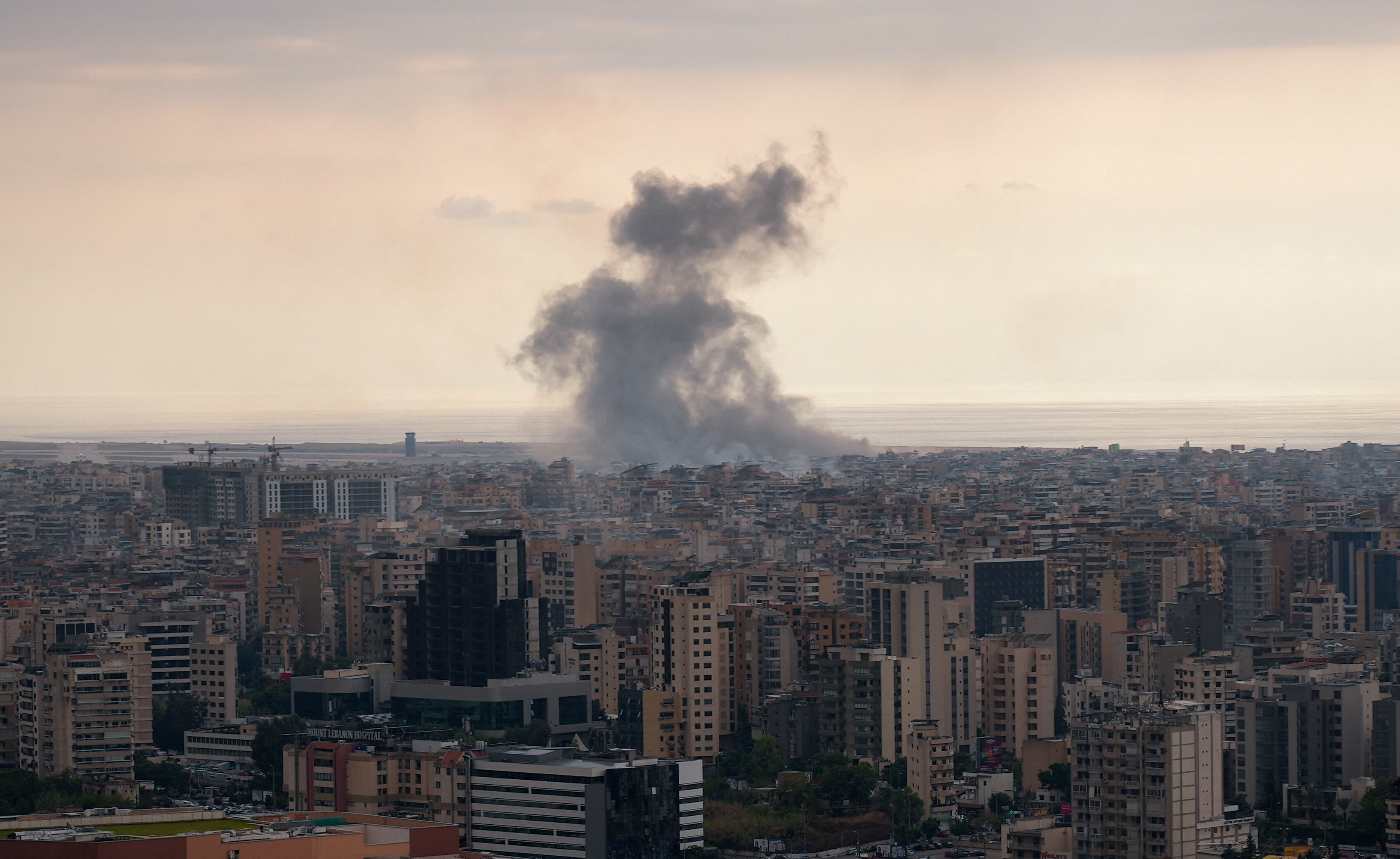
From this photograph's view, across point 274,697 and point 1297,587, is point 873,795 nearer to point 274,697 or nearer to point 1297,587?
point 274,697

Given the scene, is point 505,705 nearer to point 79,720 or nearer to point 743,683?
point 743,683

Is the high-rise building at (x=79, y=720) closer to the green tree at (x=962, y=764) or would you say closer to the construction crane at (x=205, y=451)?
the green tree at (x=962, y=764)

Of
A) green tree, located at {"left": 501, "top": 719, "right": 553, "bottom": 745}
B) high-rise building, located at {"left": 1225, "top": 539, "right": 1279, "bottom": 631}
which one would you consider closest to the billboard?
green tree, located at {"left": 501, "top": 719, "right": 553, "bottom": 745}

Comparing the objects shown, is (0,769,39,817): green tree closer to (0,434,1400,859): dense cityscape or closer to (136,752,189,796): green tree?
(0,434,1400,859): dense cityscape

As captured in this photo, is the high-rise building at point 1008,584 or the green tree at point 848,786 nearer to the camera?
the green tree at point 848,786

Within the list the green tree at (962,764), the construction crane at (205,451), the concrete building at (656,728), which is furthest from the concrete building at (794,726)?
the construction crane at (205,451)

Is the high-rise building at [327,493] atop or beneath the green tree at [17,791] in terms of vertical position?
atop

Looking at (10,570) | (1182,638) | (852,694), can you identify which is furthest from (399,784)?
(10,570)
